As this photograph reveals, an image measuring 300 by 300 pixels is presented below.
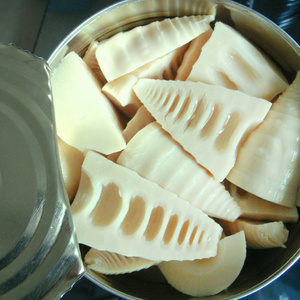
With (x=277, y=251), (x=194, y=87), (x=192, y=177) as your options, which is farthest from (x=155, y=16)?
(x=277, y=251)

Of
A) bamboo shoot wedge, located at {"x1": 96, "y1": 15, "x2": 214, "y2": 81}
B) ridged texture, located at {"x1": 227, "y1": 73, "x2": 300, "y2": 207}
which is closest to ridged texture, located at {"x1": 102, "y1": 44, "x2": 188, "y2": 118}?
bamboo shoot wedge, located at {"x1": 96, "y1": 15, "x2": 214, "y2": 81}

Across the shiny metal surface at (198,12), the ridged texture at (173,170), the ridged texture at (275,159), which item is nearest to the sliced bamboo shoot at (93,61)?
the shiny metal surface at (198,12)

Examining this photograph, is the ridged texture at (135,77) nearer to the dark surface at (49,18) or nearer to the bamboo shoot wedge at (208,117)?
the bamboo shoot wedge at (208,117)

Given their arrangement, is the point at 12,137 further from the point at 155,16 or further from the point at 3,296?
the point at 155,16

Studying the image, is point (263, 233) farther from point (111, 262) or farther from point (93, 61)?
point (93, 61)

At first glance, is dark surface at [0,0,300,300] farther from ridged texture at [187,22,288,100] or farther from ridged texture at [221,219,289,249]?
ridged texture at [221,219,289,249]
